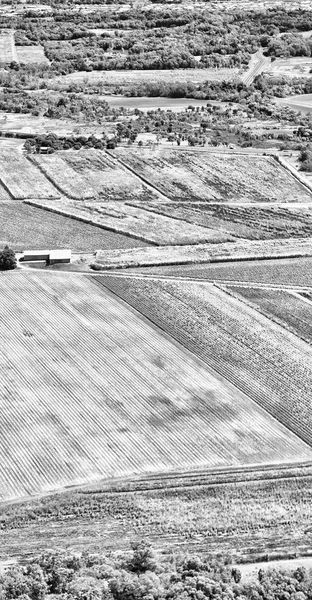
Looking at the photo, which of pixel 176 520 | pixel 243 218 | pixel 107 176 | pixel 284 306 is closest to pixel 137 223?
pixel 243 218

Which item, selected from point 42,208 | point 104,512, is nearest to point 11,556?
point 104,512

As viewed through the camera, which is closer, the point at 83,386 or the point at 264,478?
the point at 264,478

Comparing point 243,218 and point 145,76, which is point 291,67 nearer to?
point 145,76

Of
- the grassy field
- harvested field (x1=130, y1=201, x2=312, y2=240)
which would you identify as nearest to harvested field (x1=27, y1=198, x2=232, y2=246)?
harvested field (x1=130, y1=201, x2=312, y2=240)

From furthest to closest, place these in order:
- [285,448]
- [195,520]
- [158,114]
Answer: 1. [158,114]
2. [285,448]
3. [195,520]

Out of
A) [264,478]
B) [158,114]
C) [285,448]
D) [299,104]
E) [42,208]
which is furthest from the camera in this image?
[299,104]

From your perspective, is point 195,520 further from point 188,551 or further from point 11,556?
point 11,556

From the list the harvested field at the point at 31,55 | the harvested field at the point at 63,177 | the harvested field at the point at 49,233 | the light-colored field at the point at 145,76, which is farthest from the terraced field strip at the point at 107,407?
the harvested field at the point at 31,55
